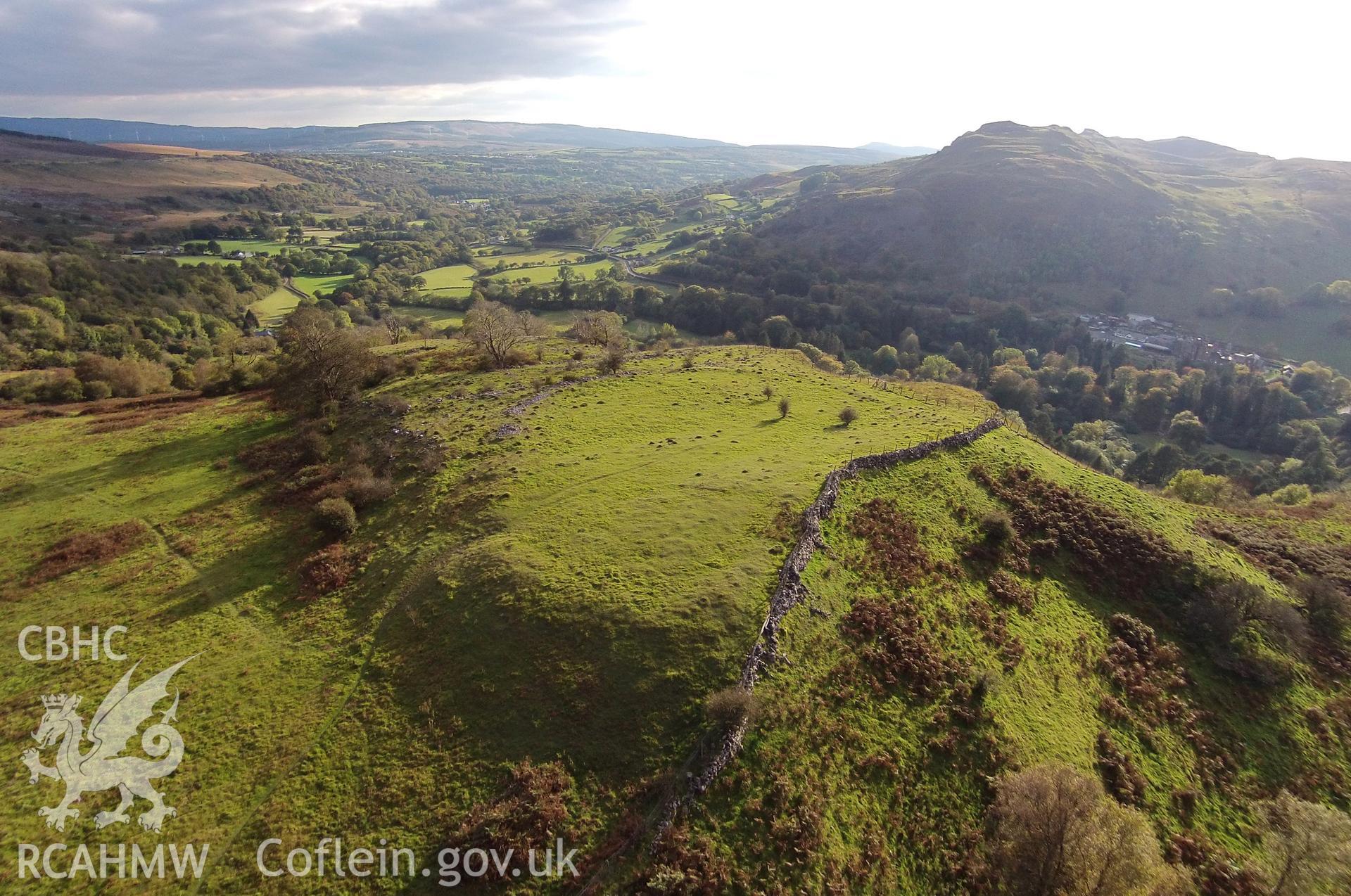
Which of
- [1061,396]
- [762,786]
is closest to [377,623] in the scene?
[762,786]

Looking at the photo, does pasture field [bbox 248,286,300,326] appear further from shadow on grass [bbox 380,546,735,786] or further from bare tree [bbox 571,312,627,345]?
shadow on grass [bbox 380,546,735,786]

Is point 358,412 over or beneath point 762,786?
over

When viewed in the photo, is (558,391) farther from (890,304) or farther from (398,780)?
(890,304)

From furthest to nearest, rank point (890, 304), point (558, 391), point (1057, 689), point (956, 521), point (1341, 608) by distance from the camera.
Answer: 1. point (890, 304)
2. point (558, 391)
3. point (956, 521)
4. point (1341, 608)
5. point (1057, 689)

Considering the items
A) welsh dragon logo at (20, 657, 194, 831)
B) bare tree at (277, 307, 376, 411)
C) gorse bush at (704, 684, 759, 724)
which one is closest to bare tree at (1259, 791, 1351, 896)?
gorse bush at (704, 684, 759, 724)

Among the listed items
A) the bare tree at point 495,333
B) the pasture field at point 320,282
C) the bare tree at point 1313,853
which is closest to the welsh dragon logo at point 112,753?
the bare tree at point 1313,853
